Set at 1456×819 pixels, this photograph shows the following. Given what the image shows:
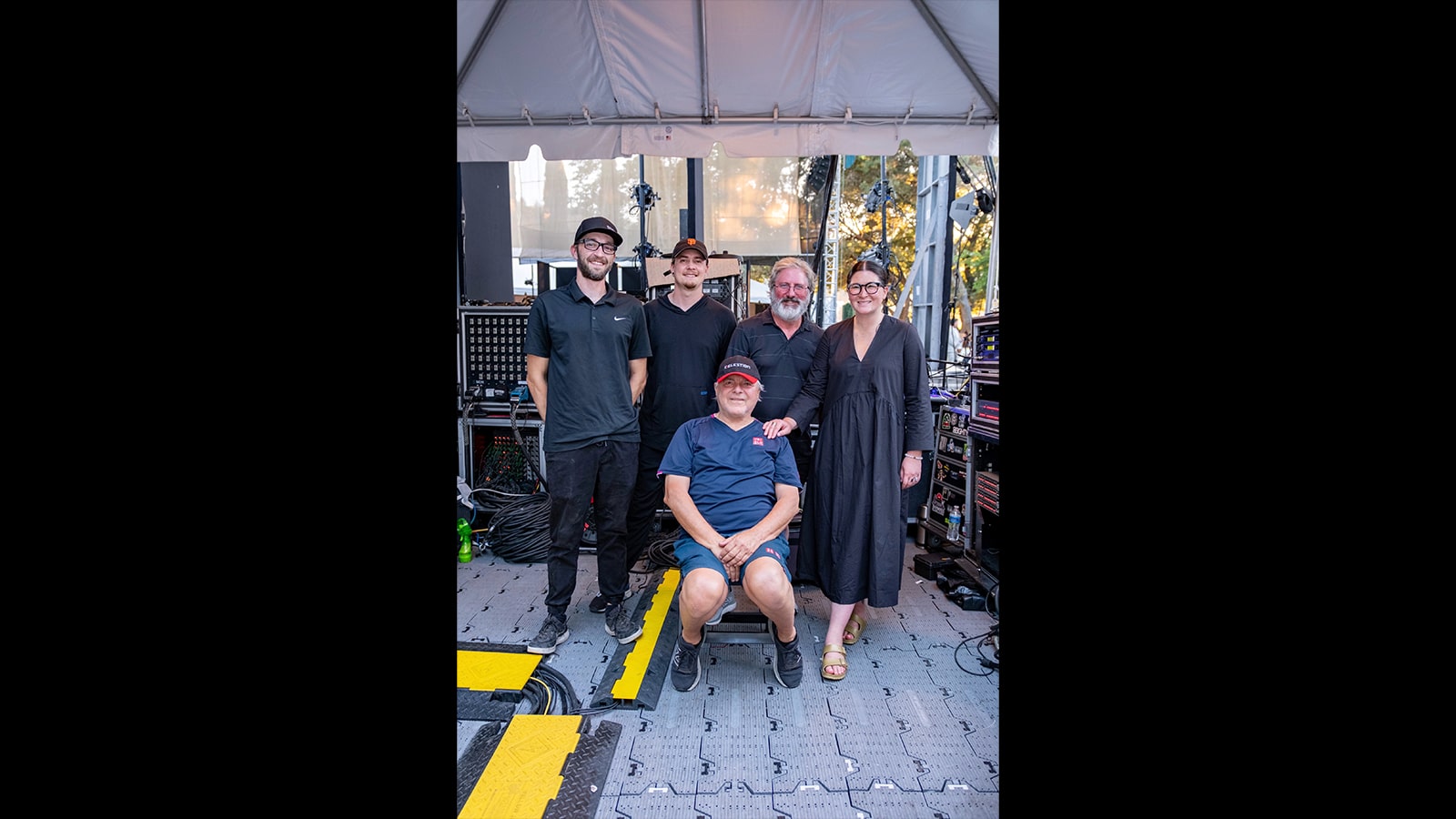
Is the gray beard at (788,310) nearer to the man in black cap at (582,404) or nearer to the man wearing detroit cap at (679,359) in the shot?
the man wearing detroit cap at (679,359)

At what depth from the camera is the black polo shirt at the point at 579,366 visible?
3107mm

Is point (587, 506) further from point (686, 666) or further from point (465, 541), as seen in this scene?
point (465, 541)

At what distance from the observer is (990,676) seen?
284 cm

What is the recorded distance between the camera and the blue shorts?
8.90ft

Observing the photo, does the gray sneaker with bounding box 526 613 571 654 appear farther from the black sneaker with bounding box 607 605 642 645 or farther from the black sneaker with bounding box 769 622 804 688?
the black sneaker with bounding box 769 622 804 688

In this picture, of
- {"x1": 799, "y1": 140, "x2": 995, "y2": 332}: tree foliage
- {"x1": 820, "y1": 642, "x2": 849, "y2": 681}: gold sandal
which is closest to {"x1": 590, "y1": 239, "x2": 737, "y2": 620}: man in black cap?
{"x1": 820, "y1": 642, "x2": 849, "y2": 681}: gold sandal

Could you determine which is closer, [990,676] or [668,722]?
[668,722]

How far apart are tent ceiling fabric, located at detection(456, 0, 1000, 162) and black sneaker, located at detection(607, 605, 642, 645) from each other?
275cm

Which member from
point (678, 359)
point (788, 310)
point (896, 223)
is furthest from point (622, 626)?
point (896, 223)

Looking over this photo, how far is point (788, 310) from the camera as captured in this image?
3287 mm

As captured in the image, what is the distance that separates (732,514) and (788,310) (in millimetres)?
1133
